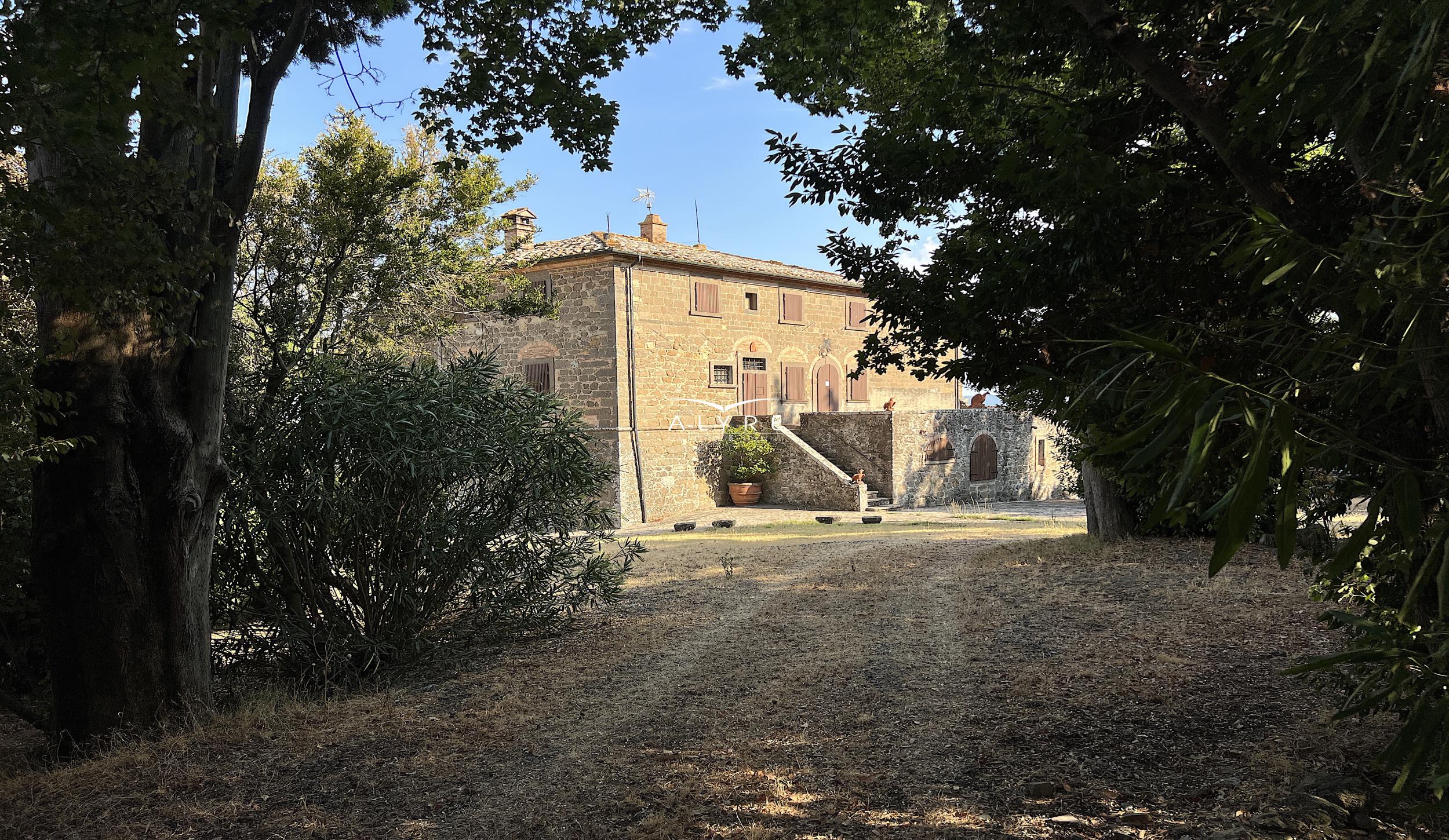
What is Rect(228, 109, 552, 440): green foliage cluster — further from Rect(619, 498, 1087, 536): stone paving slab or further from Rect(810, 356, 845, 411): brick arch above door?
Rect(810, 356, 845, 411): brick arch above door

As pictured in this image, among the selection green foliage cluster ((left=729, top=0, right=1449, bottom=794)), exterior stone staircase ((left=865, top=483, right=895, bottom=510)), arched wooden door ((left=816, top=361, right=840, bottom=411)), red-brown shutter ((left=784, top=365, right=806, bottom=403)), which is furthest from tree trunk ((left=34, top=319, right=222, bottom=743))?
arched wooden door ((left=816, top=361, right=840, bottom=411))

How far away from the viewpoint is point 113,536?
5.25 meters

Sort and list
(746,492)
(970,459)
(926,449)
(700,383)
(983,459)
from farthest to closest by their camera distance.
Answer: (983,459) < (970,459) < (700,383) < (926,449) < (746,492)

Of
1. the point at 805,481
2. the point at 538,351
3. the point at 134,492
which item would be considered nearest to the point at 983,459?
the point at 805,481

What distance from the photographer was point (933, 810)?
3584mm

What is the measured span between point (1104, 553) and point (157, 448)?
8.46 m

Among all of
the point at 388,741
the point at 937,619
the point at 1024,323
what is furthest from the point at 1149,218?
the point at 388,741

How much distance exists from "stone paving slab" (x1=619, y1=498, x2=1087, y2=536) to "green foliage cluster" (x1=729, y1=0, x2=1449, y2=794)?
14.1 metres

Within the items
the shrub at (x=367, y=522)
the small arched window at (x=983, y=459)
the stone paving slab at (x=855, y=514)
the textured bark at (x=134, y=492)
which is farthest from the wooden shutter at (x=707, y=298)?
the textured bark at (x=134, y=492)

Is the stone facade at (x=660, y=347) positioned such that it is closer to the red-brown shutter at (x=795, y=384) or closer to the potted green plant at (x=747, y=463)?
the red-brown shutter at (x=795, y=384)

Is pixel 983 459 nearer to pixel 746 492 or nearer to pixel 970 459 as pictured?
pixel 970 459

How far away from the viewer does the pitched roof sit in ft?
76.8

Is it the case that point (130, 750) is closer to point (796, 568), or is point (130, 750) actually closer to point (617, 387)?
point (796, 568)

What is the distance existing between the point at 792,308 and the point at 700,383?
15.3 ft
